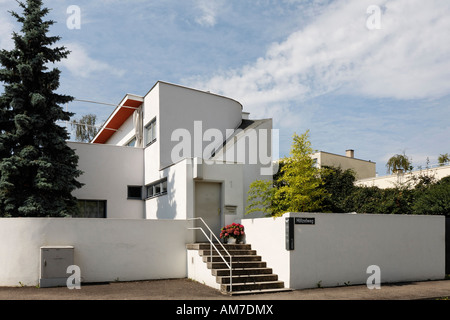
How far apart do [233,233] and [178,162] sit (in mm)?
3517

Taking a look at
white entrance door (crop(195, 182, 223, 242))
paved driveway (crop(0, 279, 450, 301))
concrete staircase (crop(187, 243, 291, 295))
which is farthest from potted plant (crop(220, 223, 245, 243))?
paved driveway (crop(0, 279, 450, 301))

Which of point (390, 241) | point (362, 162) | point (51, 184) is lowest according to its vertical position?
point (390, 241)

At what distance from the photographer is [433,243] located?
15328 millimetres

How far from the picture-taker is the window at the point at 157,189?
57.6ft

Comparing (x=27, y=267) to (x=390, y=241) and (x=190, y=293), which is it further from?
(x=390, y=241)

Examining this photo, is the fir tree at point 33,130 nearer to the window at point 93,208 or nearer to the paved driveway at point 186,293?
the window at point 93,208

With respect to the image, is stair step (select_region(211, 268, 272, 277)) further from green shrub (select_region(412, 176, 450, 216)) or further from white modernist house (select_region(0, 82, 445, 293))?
green shrub (select_region(412, 176, 450, 216))

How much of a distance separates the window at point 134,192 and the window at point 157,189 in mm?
559

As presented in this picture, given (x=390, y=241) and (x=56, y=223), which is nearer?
(x=56, y=223)

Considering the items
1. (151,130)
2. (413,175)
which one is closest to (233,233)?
(151,130)

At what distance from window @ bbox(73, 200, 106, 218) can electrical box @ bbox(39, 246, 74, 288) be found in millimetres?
6732
